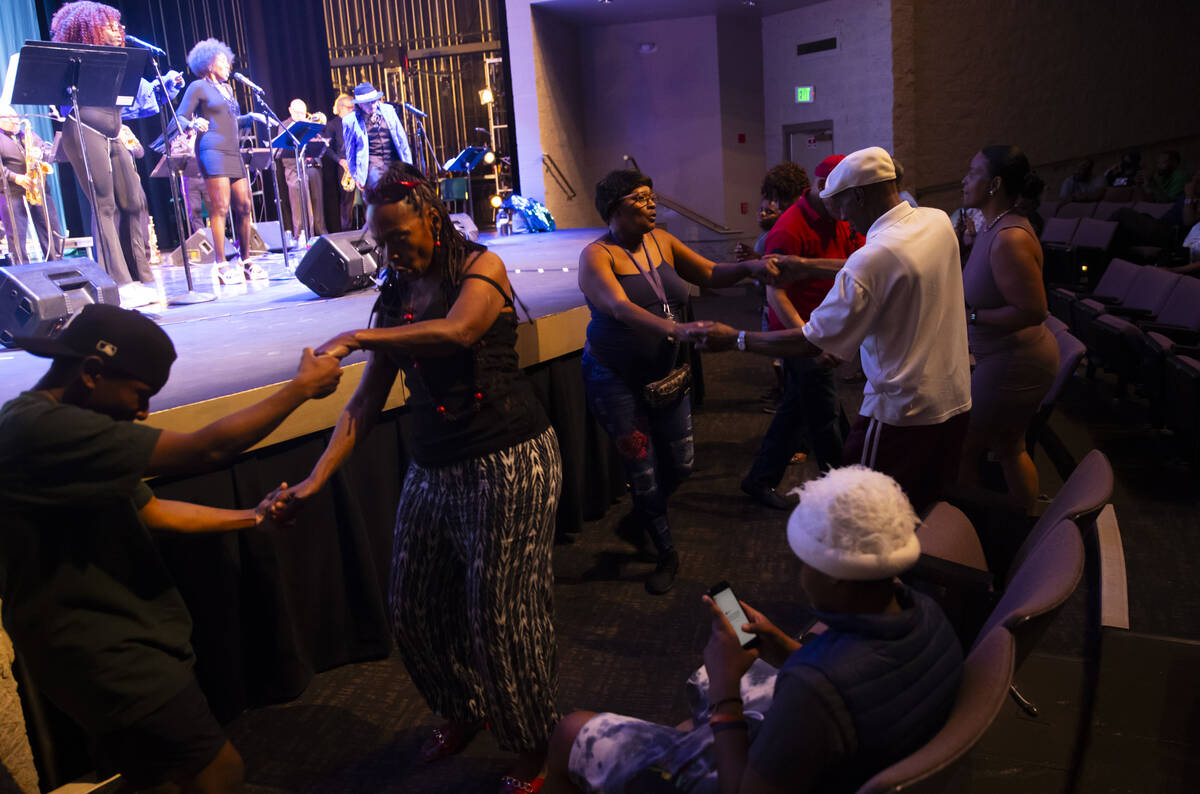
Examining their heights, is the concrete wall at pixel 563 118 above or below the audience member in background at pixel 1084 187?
above

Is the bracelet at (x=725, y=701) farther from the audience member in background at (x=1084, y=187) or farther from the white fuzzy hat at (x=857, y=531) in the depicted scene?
the audience member in background at (x=1084, y=187)

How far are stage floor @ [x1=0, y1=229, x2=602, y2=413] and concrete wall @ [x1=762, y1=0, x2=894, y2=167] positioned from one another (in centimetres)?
629

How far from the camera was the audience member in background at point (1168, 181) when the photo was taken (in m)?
9.98

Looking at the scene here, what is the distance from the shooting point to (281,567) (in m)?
2.81

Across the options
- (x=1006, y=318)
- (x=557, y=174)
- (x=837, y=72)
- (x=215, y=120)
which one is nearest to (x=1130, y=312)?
(x=1006, y=318)

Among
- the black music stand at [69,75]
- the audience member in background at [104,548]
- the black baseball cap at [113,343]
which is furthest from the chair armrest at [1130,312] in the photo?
the black music stand at [69,75]

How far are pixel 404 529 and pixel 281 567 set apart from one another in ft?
2.61

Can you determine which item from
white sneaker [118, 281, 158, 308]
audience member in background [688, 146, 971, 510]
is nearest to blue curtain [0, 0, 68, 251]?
white sneaker [118, 281, 158, 308]

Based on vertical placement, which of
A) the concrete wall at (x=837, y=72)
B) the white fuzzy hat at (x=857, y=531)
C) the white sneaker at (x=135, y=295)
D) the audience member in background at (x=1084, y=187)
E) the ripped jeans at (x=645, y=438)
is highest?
the concrete wall at (x=837, y=72)

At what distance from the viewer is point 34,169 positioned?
6902 millimetres

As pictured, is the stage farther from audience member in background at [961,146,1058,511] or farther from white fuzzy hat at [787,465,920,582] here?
white fuzzy hat at [787,465,920,582]

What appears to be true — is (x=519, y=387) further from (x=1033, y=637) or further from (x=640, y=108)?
(x=640, y=108)

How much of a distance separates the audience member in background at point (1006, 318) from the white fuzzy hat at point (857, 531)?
1972 millimetres

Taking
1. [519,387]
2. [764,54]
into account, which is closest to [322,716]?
[519,387]
